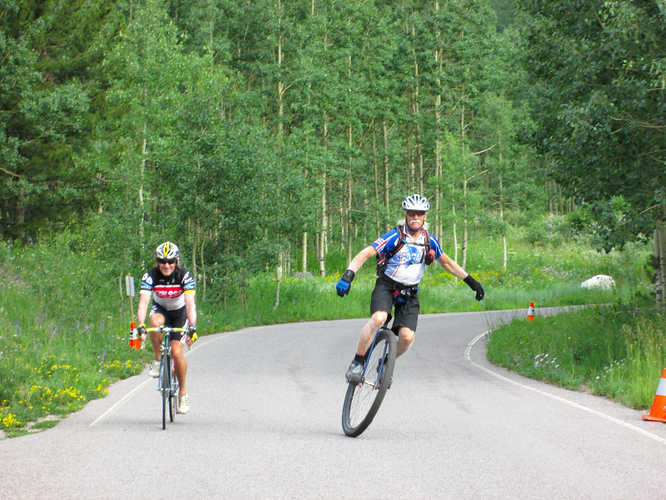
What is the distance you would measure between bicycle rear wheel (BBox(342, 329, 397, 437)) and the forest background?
173 inches

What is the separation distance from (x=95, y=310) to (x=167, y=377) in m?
11.3

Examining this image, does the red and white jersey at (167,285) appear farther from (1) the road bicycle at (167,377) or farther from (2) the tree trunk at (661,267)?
(2) the tree trunk at (661,267)

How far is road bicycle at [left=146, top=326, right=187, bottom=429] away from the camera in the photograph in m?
9.19

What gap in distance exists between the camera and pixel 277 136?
40406mm

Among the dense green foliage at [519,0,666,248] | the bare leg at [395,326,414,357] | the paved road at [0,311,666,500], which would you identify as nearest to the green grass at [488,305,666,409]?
the paved road at [0,311,666,500]

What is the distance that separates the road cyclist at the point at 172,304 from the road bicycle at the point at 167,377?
0.05m

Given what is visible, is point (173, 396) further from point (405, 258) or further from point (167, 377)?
point (405, 258)

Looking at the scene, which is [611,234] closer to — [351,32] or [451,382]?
[451,382]

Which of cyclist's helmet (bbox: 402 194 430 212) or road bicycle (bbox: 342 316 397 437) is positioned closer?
road bicycle (bbox: 342 316 397 437)

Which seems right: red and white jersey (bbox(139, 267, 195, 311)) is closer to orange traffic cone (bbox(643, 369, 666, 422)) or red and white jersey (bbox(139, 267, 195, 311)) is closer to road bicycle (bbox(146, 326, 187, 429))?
road bicycle (bbox(146, 326, 187, 429))

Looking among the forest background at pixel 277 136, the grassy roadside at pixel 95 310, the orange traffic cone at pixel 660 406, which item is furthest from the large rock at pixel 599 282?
the orange traffic cone at pixel 660 406

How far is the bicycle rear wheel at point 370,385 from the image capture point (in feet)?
26.9

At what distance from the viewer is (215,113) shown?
25438 mm

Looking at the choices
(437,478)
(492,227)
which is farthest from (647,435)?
(492,227)
